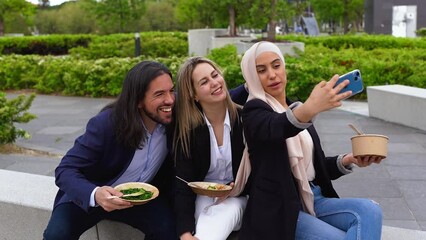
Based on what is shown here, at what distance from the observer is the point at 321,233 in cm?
→ 263

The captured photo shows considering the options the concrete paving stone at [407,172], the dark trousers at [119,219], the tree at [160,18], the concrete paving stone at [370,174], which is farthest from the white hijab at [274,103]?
the tree at [160,18]

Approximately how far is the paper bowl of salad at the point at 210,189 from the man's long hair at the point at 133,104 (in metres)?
0.41

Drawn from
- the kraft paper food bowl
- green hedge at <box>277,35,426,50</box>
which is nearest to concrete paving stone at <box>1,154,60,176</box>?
the kraft paper food bowl

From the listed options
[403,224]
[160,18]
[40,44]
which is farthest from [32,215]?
[160,18]

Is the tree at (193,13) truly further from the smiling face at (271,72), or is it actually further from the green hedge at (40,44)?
the smiling face at (271,72)

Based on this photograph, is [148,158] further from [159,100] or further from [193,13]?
[193,13]

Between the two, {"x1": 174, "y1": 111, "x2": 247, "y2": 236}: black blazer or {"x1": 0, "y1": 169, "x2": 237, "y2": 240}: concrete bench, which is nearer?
{"x1": 174, "y1": 111, "x2": 247, "y2": 236}: black blazer

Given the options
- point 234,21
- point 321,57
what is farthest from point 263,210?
point 234,21

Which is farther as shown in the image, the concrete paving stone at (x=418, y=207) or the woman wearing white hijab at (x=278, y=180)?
the concrete paving stone at (x=418, y=207)

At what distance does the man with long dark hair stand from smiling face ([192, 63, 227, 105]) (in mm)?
167

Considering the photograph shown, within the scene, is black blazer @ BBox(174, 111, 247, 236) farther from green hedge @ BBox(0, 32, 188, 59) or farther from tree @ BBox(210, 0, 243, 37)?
tree @ BBox(210, 0, 243, 37)

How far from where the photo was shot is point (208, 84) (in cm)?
279

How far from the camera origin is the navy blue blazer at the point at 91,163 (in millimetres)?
2785

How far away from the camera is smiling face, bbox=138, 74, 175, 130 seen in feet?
9.36
